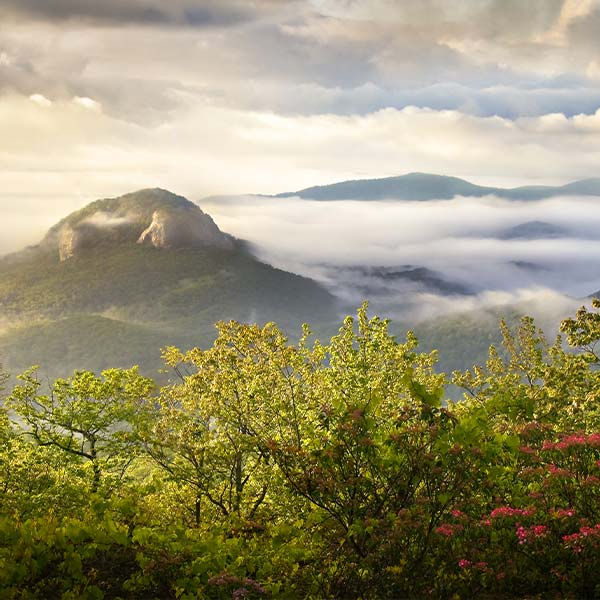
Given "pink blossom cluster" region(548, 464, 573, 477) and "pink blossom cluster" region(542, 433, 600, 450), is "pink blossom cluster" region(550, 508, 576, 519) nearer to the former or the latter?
"pink blossom cluster" region(548, 464, 573, 477)

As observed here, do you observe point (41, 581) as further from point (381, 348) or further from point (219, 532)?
point (381, 348)

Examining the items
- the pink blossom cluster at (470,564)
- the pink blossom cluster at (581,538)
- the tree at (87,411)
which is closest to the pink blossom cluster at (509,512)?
the pink blossom cluster at (581,538)

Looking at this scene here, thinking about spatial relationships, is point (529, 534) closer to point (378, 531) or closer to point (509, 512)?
point (509, 512)

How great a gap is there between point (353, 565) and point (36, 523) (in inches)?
189

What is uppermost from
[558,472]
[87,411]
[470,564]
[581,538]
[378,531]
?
[558,472]

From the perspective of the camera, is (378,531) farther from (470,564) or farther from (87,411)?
(87,411)

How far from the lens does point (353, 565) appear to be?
11.2 meters

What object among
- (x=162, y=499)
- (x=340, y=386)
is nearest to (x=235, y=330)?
(x=340, y=386)

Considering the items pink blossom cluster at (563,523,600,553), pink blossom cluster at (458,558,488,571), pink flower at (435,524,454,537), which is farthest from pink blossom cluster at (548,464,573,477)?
pink flower at (435,524,454,537)

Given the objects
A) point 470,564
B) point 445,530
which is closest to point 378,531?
point 445,530

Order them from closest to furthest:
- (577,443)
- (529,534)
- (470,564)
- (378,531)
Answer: (378,531) < (470,564) < (529,534) < (577,443)

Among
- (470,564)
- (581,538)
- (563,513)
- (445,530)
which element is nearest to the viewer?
(445,530)

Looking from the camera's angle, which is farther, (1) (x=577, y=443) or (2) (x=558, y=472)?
(1) (x=577, y=443)

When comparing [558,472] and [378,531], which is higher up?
[558,472]
